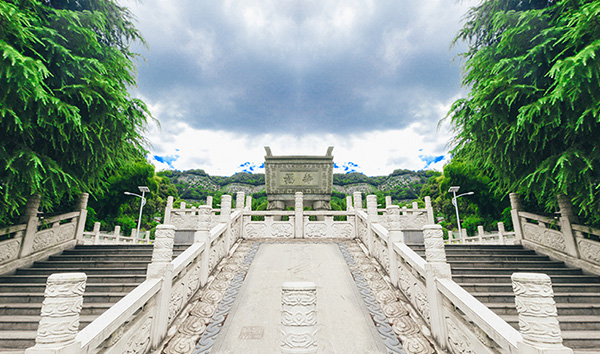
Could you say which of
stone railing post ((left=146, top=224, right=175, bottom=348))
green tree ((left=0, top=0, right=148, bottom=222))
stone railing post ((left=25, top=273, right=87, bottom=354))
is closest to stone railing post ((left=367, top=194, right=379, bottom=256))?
stone railing post ((left=146, top=224, right=175, bottom=348))

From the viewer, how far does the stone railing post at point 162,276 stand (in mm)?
3851

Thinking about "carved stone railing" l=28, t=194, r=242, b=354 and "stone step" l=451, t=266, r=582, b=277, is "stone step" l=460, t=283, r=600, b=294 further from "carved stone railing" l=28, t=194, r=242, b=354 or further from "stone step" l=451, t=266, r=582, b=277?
"carved stone railing" l=28, t=194, r=242, b=354

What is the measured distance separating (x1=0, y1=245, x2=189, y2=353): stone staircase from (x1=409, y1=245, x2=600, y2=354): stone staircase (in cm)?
702

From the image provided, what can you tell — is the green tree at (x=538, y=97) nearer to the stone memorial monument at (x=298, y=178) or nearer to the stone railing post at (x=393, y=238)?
the stone railing post at (x=393, y=238)

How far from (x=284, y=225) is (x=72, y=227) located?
731cm

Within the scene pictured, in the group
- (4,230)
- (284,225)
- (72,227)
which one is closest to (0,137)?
(4,230)

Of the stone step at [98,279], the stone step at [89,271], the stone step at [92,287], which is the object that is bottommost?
the stone step at [92,287]

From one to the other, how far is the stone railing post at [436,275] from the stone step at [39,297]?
5.56 meters

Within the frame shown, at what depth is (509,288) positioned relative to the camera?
525 centimetres

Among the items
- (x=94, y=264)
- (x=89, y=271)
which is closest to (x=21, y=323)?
(x=89, y=271)

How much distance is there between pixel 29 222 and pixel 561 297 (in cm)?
1268

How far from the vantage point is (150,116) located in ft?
26.9

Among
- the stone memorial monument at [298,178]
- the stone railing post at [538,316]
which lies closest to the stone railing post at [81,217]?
the stone memorial monument at [298,178]

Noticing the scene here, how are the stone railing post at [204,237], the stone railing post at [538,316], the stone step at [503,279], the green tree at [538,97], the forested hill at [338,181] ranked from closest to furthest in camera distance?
the stone railing post at [538,316], the green tree at [538,97], the stone step at [503,279], the stone railing post at [204,237], the forested hill at [338,181]
